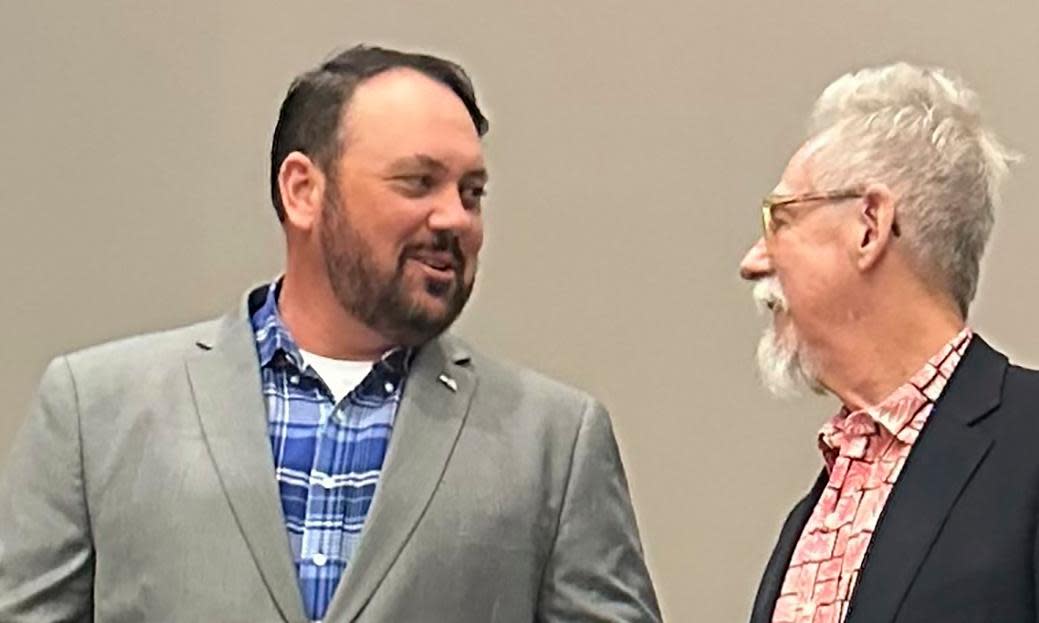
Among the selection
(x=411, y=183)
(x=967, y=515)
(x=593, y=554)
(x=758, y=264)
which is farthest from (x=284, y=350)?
(x=967, y=515)

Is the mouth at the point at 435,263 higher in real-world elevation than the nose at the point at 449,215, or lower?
lower

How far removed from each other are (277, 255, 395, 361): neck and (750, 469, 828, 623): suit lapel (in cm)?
50

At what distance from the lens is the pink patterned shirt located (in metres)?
1.90

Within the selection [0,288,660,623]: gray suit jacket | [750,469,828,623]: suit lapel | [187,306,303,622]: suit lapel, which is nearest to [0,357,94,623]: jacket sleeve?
[0,288,660,623]: gray suit jacket

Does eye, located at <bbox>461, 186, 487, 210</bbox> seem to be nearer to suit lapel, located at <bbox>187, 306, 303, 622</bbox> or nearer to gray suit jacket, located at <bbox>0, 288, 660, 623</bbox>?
gray suit jacket, located at <bbox>0, 288, 660, 623</bbox>

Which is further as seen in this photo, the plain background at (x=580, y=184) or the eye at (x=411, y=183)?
the plain background at (x=580, y=184)

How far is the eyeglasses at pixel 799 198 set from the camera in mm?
1952

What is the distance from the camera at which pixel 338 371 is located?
217 centimetres

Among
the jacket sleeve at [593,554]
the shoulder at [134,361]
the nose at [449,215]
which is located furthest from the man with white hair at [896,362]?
the shoulder at [134,361]

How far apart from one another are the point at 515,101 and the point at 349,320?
3.54ft

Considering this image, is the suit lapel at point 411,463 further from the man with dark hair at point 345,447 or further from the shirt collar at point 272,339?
the shirt collar at point 272,339

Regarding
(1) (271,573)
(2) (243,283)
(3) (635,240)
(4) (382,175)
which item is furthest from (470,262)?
(2) (243,283)

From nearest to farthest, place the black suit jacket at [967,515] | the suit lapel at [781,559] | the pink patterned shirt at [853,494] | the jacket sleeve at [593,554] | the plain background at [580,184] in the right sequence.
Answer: the black suit jacket at [967,515] < the pink patterned shirt at [853,494] < the suit lapel at [781,559] < the jacket sleeve at [593,554] < the plain background at [580,184]

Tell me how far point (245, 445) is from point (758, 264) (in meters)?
0.59
